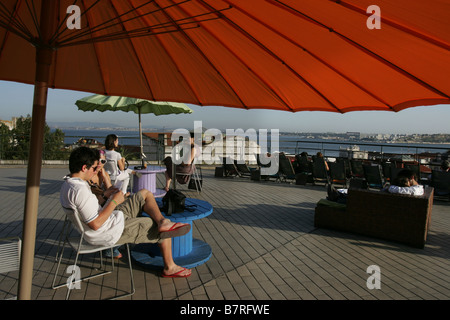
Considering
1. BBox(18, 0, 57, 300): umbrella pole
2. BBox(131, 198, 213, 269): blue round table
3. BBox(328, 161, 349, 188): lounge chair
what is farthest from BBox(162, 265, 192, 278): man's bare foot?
BBox(328, 161, 349, 188): lounge chair

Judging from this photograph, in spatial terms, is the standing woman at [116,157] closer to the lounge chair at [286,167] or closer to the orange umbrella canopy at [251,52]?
the orange umbrella canopy at [251,52]

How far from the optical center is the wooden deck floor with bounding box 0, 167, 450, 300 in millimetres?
3137

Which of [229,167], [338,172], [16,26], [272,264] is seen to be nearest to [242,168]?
[229,167]

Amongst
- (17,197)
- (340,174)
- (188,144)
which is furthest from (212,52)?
(340,174)

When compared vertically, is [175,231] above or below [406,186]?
below

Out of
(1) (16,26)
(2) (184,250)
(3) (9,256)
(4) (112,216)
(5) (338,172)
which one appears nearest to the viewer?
(1) (16,26)

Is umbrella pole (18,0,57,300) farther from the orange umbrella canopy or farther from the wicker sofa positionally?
the wicker sofa

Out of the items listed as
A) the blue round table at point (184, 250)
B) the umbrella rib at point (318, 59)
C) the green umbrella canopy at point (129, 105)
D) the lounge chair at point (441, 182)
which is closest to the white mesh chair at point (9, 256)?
the blue round table at point (184, 250)

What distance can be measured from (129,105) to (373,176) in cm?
682

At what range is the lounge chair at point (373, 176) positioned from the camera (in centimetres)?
822

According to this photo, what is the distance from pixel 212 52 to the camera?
8.71ft

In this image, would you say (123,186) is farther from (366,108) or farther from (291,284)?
(366,108)

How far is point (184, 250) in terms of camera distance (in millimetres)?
3838

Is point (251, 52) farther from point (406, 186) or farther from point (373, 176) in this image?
point (373, 176)
